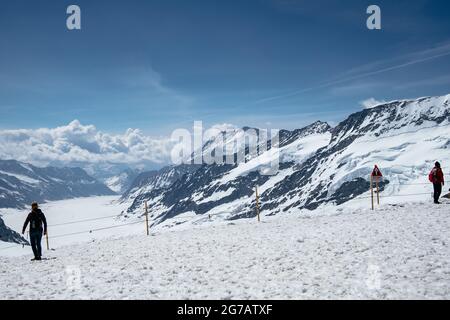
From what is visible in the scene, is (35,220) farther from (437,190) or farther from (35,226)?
(437,190)

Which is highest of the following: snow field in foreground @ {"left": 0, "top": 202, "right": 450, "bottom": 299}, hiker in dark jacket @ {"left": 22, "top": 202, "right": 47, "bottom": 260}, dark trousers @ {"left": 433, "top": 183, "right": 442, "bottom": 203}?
dark trousers @ {"left": 433, "top": 183, "right": 442, "bottom": 203}

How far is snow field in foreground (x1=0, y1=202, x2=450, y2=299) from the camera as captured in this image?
11.1 meters

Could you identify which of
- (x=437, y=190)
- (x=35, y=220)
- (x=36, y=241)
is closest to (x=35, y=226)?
(x=35, y=220)

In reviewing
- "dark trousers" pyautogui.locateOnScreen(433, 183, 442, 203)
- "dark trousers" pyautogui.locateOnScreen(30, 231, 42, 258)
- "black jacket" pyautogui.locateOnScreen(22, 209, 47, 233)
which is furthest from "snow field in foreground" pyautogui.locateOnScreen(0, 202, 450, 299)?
"dark trousers" pyautogui.locateOnScreen(433, 183, 442, 203)

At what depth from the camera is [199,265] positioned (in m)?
14.8

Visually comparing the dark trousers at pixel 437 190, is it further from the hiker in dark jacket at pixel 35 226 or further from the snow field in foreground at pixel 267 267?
the hiker in dark jacket at pixel 35 226

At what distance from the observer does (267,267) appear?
13.6 meters

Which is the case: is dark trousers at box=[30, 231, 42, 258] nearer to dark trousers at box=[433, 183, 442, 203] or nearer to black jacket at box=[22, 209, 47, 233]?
black jacket at box=[22, 209, 47, 233]

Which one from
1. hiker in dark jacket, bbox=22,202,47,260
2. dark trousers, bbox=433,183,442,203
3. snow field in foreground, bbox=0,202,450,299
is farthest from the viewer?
dark trousers, bbox=433,183,442,203
